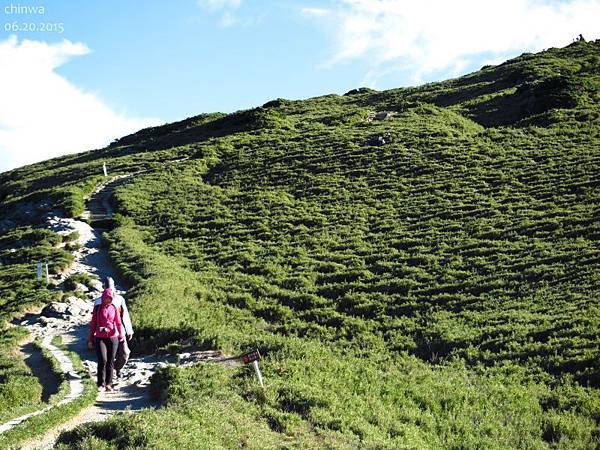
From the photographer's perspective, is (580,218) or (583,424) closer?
(583,424)

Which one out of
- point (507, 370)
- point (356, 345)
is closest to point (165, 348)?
point (356, 345)

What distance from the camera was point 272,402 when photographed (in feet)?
36.1

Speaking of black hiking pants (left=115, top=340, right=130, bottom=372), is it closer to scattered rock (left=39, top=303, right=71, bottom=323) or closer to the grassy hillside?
the grassy hillside

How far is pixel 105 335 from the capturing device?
12953 mm

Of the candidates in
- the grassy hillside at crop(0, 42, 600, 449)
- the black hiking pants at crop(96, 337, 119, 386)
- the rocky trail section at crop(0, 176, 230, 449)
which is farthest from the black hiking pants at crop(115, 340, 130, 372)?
the grassy hillside at crop(0, 42, 600, 449)

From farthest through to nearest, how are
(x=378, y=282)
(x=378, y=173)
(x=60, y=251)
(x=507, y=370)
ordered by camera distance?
1. (x=378, y=173)
2. (x=60, y=251)
3. (x=378, y=282)
4. (x=507, y=370)

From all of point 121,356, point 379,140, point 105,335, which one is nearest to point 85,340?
point 121,356

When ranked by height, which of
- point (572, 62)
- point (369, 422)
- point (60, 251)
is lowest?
point (369, 422)

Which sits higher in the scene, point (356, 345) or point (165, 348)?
point (165, 348)

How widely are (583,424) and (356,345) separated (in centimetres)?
714

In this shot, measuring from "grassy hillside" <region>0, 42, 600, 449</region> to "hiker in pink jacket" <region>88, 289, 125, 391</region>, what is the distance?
1227 mm

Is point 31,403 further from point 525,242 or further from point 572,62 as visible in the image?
point 572,62

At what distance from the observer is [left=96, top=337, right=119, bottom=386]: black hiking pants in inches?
511

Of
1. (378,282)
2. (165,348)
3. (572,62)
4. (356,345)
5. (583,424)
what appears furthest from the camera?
(572,62)
